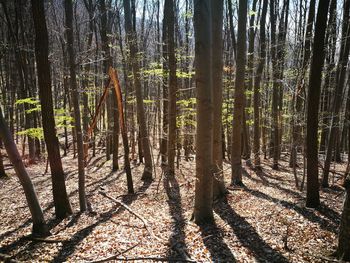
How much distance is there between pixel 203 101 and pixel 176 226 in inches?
124

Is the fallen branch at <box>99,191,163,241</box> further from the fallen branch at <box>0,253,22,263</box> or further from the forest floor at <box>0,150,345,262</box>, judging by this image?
the fallen branch at <box>0,253,22,263</box>

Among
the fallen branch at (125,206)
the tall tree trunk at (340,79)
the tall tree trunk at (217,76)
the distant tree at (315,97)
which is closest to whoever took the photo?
the distant tree at (315,97)

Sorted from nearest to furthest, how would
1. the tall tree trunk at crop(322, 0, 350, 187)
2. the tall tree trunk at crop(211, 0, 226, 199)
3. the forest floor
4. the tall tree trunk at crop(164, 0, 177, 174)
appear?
the forest floor → the tall tree trunk at crop(211, 0, 226, 199) → the tall tree trunk at crop(322, 0, 350, 187) → the tall tree trunk at crop(164, 0, 177, 174)

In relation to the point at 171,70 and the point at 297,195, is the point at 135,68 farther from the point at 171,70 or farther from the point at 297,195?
the point at 297,195

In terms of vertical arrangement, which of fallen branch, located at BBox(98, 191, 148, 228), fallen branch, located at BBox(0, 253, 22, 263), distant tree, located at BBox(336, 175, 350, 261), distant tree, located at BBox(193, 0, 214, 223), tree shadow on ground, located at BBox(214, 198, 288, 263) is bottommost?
fallen branch, located at BBox(98, 191, 148, 228)

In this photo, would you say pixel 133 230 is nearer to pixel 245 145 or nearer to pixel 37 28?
pixel 37 28

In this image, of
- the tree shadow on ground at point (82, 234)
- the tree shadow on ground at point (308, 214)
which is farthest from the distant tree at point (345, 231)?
the tree shadow on ground at point (82, 234)

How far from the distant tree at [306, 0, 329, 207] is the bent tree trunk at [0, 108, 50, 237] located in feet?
20.9

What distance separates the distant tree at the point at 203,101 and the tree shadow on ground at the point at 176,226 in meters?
0.73

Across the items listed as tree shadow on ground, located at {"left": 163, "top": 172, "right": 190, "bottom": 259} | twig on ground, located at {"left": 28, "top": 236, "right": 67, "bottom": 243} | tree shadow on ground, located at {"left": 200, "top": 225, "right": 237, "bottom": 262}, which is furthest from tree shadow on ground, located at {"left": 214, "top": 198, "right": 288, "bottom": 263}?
twig on ground, located at {"left": 28, "top": 236, "right": 67, "bottom": 243}

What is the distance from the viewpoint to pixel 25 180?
5.50 meters

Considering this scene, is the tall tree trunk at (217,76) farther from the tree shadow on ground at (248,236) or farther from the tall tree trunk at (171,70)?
the tall tree trunk at (171,70)

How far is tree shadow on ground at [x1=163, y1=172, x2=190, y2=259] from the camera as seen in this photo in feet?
17.0

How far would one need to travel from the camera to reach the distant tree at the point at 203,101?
219 inches
